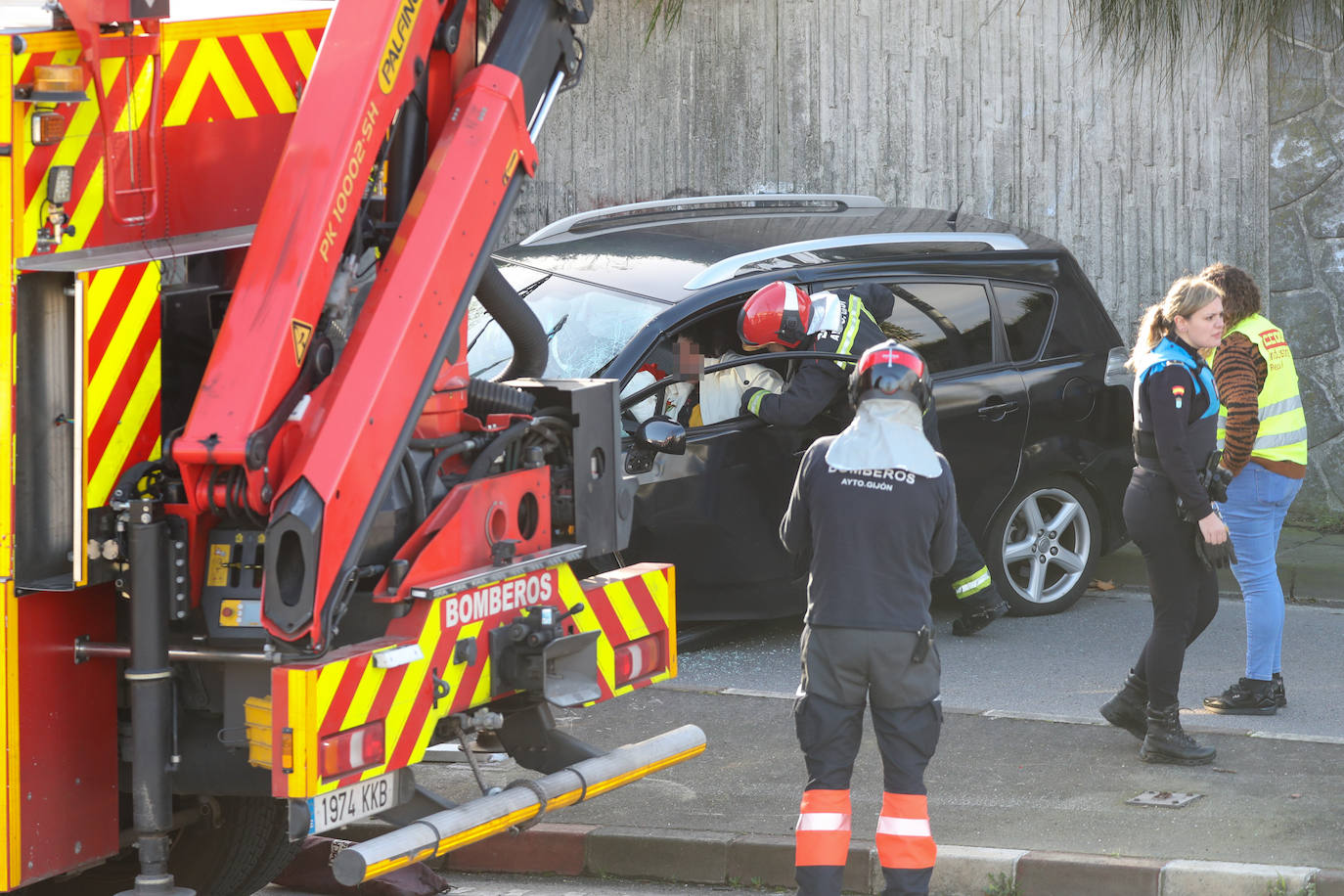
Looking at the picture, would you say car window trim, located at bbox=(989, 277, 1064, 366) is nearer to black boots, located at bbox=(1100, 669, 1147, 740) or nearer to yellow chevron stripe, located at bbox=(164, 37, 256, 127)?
black boots, located at bbox=(1100, 669, 1147, 740)

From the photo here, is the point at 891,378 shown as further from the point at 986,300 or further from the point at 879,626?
the point at 986,300

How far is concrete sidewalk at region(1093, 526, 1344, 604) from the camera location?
31.6 feet

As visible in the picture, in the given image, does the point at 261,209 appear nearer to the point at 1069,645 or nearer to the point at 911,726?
the point at 911,726

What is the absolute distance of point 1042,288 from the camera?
9258mm

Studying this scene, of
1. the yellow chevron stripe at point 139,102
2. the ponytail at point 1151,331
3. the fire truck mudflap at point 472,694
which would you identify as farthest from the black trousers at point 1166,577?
the yellow chevron stripe at point 139,102

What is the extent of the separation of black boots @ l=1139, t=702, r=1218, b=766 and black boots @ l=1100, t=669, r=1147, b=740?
0.19 m

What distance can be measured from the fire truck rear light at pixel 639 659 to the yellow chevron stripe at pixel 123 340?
5.48 ft

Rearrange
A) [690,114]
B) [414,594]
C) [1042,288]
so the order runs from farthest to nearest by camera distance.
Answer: [690,114] → [1042,288] → [414,594]

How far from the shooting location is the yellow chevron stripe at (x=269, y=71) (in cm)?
473

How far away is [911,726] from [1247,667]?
2.75 metres

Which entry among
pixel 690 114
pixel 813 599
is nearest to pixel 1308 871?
pixel 813 599

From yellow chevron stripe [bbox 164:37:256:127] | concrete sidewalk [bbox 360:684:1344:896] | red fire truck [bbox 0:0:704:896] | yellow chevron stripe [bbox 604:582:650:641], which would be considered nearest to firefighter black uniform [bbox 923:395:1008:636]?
concrete sidewalk [bbox 360:684:1344:896]

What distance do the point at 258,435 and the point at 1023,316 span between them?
5.68 meters

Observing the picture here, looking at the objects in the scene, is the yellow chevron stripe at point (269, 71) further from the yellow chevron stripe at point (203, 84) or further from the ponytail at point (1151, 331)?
the ponytail at point (1151, 331)
